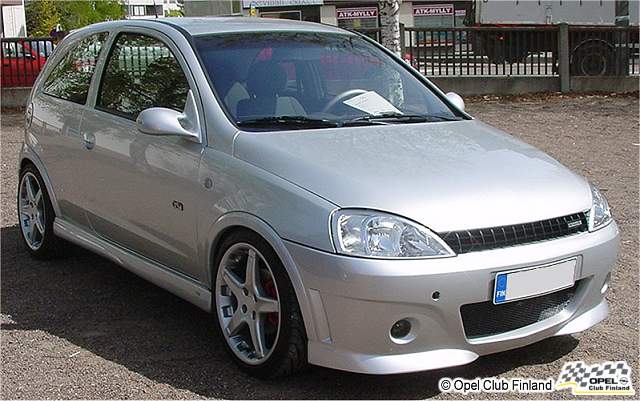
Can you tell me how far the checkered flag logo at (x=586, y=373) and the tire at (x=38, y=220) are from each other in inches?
144

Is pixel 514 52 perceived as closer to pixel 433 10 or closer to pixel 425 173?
pixel 425 173

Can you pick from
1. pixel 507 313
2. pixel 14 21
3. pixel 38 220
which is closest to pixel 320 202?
pixel 507 313

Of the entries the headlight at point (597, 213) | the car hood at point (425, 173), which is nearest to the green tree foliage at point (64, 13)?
the car hood at point (425, 173)

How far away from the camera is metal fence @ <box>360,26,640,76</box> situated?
61.6 ft

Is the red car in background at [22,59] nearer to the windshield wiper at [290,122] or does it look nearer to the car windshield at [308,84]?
the car windshield at [308,84]

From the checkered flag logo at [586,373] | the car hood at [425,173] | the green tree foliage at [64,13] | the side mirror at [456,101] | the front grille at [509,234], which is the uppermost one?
the green tree foliage at [64,13]

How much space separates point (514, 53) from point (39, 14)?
4670 cm

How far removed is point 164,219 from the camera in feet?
15.3

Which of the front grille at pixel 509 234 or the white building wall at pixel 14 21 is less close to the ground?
the white building wall at pixel 14 21

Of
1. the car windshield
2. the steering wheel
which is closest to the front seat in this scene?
the car windshield

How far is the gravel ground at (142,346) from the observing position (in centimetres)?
400

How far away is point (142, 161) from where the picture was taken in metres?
4.82

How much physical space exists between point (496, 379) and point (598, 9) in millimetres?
26118

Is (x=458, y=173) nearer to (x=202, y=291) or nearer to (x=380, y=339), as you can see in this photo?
(x=380, y=339)
